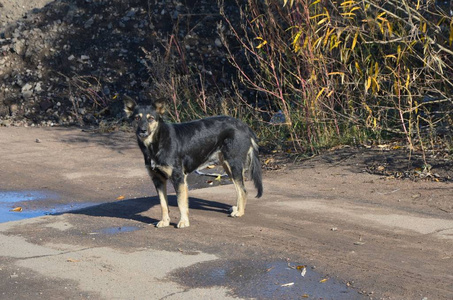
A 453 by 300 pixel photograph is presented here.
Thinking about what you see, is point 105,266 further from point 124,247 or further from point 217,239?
point 217,239

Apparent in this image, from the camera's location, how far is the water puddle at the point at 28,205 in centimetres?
892

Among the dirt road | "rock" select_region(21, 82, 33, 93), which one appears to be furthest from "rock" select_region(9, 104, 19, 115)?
the dirt road

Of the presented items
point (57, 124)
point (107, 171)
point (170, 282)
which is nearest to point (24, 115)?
point (57, 124)

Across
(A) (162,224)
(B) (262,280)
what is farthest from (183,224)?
(B) (262,280)

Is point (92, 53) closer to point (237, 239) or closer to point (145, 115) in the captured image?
point (145, 115)

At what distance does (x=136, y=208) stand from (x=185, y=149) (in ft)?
3.95

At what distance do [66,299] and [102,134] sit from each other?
9172mm

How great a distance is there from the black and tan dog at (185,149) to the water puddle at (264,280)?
58.2 inches

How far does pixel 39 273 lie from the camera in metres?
6.13

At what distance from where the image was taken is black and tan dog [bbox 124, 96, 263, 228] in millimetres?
7594

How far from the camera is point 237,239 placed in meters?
7.10

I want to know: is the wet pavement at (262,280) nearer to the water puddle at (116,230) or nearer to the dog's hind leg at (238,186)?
the water puddle at (116,230)

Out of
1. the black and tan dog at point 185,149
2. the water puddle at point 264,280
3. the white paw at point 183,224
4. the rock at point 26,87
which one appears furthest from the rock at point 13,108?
the water puddle at point 264,280

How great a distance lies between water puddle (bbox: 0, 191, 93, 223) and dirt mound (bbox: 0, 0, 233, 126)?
6066mm
